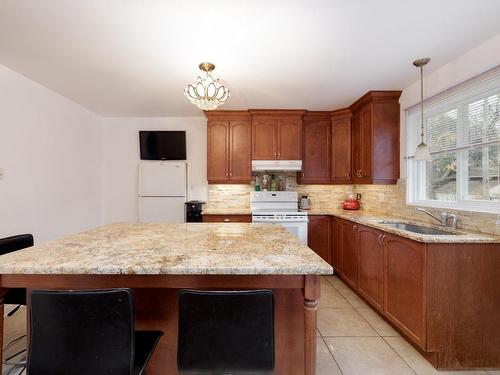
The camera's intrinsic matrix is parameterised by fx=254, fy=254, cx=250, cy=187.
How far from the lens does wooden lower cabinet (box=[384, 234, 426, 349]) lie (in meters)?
1.84

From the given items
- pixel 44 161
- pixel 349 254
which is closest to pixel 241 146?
pixel 349 254

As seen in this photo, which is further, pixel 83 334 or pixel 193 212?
pixel 193 212

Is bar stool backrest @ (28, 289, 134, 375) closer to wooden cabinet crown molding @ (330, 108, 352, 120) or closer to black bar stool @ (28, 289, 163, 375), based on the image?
black bar stool @ (28, 289, 163, 375)

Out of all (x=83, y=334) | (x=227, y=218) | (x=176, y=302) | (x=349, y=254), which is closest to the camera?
(x=83, y=334)

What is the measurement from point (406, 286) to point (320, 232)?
1608mm

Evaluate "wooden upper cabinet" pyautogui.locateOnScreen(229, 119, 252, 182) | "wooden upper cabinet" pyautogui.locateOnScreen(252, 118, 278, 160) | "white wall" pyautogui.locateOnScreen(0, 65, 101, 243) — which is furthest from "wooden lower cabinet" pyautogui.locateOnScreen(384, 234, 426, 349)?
"white wall" pyautogui.locateOnScreen(0, 65, 101, 243)

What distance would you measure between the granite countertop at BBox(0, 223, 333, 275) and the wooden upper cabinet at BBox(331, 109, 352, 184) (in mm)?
2228

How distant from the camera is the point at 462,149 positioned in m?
2.27

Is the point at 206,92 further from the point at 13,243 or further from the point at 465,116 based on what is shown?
the point at 465,116

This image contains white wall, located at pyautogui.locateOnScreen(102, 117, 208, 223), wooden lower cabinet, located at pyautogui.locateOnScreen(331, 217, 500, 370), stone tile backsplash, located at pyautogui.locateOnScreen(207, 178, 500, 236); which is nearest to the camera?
wooden lower cabinet, located at pyautogui.locateOnScreen(331, 217, 500, 370)

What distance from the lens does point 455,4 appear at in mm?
1584

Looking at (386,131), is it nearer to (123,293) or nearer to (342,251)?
(342,251)

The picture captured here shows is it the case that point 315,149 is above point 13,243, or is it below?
A: above

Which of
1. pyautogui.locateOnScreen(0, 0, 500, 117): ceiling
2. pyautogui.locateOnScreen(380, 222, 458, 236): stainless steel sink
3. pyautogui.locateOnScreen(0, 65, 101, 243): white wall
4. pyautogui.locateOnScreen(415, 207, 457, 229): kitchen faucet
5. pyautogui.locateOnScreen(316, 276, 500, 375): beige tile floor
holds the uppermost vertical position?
pyautogui.locateOnScreen(0, 0, 500, 117): ceiling
